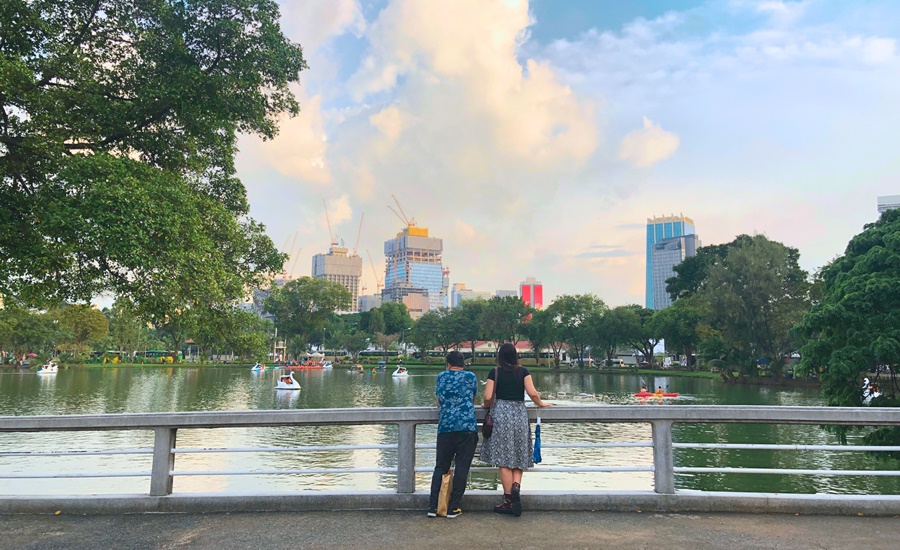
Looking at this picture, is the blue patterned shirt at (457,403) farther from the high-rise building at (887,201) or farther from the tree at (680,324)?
the high-rise building at (887,201)

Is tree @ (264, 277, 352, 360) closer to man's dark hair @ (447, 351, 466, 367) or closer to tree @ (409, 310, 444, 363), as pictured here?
tree @ (409, 310, 444, 363)

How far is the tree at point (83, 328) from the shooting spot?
7750cm

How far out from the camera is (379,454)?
21.6 m

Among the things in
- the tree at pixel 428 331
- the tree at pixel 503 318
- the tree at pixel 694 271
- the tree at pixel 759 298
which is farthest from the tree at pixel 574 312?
the tree at pixel 759 298

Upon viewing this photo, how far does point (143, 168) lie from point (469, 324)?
89.1 metres

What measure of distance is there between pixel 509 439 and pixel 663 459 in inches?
59.1

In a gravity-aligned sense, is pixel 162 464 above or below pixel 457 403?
below

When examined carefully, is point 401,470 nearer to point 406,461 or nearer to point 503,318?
point 406,461

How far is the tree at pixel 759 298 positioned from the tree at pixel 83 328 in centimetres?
7400

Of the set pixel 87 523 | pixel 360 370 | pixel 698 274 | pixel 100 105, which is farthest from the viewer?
pixel 360 370

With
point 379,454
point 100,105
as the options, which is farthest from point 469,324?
point 100,105

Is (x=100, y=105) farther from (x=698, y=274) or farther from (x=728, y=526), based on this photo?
(x=698, y=274)

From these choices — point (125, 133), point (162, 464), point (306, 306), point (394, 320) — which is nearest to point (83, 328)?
point (306, 306)

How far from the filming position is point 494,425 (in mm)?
5688
